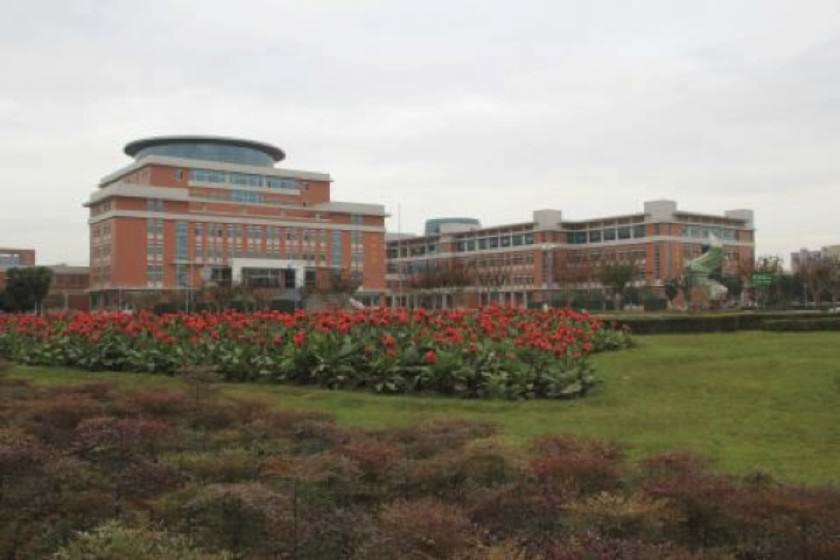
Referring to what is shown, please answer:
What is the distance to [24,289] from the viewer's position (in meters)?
63.9

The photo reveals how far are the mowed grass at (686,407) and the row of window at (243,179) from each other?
6966 cm

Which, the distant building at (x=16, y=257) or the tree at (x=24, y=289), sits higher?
the distant building at (x=16, y=257)

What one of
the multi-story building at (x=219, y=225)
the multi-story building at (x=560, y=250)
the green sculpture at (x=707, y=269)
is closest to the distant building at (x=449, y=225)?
the multi-story building at (x=560, y=250)

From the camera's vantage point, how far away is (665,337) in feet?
67.9

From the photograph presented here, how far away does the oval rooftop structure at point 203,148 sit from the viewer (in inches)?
3351

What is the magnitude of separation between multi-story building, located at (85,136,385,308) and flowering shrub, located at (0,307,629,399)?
5246cm

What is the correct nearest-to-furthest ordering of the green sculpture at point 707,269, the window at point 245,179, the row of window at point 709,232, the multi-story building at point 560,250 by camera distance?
the green sculpture at point 707,269
the window at point 245,179
the multi-story building at point 560,250
the row of window at point 709,232

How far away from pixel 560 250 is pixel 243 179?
119 ft

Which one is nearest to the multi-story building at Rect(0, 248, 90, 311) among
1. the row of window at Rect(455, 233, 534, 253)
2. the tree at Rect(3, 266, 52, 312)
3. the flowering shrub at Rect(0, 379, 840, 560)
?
the tree at Rect(3, 266, 52, 312)

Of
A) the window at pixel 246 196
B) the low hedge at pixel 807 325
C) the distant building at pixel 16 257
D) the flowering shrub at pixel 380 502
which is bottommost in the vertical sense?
the flowering shrub at pixel 380 502

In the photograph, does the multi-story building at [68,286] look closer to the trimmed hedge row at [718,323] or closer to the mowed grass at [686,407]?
the trimmed hedge row at [718,323]

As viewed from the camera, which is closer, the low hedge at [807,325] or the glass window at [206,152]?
the low hedge at [807,325]

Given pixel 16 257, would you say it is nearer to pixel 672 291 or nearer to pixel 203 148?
pixel 203 148

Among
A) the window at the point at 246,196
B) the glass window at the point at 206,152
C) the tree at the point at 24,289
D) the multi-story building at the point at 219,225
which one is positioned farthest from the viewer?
the glass window at the point at 206,152
